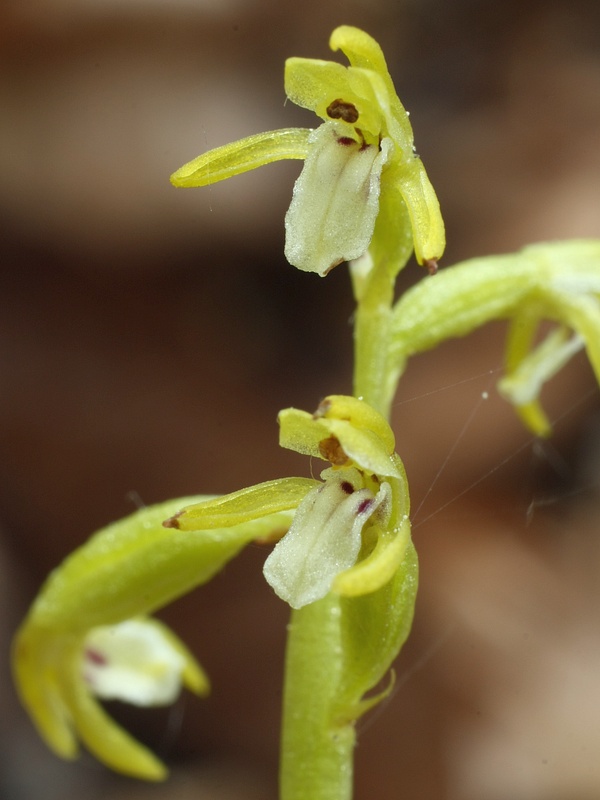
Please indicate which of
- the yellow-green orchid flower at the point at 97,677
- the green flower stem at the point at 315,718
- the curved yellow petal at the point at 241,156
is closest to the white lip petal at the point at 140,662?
the yellow-green orchid flower at the point at 97,677

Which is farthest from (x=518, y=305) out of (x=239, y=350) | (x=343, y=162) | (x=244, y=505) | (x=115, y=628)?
(x=239, y=350)

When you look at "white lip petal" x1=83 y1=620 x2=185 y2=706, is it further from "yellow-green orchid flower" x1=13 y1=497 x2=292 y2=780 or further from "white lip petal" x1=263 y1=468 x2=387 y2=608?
"white lip petal" x1=263 y1=468 x2=387 y2=608

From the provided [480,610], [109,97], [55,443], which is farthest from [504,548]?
[109,97]

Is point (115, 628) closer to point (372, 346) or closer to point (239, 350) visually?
point (372, 346)

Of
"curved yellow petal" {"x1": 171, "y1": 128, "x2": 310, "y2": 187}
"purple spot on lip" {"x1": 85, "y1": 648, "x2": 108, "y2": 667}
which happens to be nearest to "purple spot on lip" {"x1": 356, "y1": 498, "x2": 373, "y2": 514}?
"curved yellow petal" {"x1": 171, "y1": 128, "x2": 310, "y2": 187}

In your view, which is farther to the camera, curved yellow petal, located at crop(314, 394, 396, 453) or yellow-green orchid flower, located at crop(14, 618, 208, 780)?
yellow-green orchid flower, located at crop(14, 618, 208, 780)

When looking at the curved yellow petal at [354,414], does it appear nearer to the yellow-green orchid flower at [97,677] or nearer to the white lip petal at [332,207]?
the white lip petal at [332,207]
